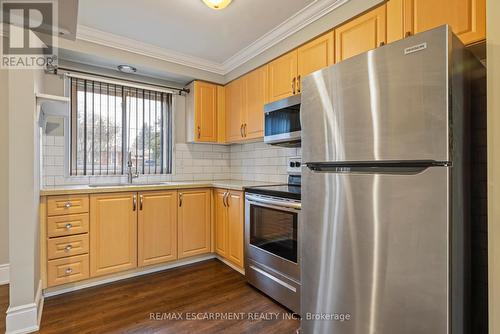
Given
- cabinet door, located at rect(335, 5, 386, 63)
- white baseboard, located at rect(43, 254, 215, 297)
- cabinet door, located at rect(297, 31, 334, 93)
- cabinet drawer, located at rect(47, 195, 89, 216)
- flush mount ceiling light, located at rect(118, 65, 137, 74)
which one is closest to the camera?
cabinet door, located at rect(335, 5, 386, 63)

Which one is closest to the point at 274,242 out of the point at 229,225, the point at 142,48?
the point at 229,225

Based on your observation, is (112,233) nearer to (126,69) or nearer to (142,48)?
(126,69)

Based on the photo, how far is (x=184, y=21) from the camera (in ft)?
7.66

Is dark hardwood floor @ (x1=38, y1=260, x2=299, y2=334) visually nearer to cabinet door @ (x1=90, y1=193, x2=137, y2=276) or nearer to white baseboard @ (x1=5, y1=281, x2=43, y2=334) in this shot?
white baseboard @ (x1=5, y1=281, x2=43, y2=334)

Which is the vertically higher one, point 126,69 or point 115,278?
point 126,69

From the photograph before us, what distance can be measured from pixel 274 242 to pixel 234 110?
5.69ft

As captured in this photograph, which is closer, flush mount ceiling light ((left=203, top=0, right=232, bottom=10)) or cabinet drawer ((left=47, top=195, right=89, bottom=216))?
flush mount ceiling light ((left=203, top=0, right=232, bottom=10))

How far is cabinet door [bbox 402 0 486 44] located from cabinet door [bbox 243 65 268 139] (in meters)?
1.44

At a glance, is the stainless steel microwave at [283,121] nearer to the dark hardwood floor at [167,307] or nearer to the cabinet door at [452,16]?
the cabinet door at [452,16]

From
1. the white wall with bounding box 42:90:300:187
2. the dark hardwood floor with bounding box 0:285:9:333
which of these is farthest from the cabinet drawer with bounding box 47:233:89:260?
the white wall with bounding box 42:90:300:187

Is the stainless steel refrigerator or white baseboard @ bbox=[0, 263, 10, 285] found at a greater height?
the stainless steel refrigerator

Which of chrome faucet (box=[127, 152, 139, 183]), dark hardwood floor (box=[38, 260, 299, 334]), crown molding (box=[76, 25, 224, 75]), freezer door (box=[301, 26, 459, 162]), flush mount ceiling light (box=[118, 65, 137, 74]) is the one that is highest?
crown molding (box=[76, 25, 224, 75])

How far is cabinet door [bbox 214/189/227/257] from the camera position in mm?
2914

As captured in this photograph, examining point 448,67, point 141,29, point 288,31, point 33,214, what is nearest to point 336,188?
point 448,67
